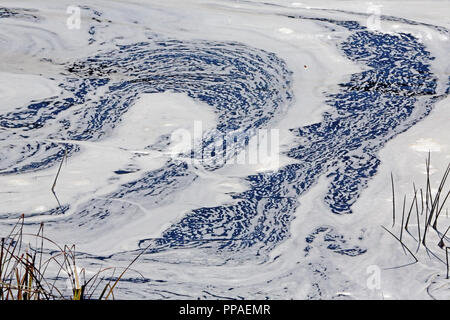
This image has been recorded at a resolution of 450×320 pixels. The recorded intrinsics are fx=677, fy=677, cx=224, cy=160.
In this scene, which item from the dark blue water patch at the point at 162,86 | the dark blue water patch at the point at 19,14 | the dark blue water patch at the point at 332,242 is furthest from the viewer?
the dark blue water patch at the point at 19,14

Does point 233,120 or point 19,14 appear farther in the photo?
point 19,14

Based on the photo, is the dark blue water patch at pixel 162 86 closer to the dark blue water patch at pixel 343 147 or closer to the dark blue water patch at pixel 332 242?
the dark blue water patch at pixel 343 147

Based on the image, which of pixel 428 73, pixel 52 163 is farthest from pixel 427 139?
pixel 52 163

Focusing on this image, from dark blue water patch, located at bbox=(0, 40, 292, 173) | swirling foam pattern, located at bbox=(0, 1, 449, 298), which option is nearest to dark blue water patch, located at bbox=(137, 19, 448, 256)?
swirling foam pattern, located at bbox=(0, 1, 449, 298)

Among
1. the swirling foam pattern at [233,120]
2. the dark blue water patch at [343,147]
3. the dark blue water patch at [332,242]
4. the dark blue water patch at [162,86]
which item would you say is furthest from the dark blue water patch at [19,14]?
the dark blue water patch at [332,242]

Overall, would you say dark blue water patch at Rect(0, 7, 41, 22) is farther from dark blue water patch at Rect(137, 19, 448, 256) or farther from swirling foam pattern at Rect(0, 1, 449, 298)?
dark blue water patch at Rect(137, 19, 448, 256)

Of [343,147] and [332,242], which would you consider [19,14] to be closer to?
[343,147]

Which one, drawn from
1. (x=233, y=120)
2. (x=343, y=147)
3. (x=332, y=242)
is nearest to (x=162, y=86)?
(x=233, y=120)

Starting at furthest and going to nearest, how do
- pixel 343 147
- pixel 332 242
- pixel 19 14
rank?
pixel 19 14 < pixel 343 147 < pixel 332 242
